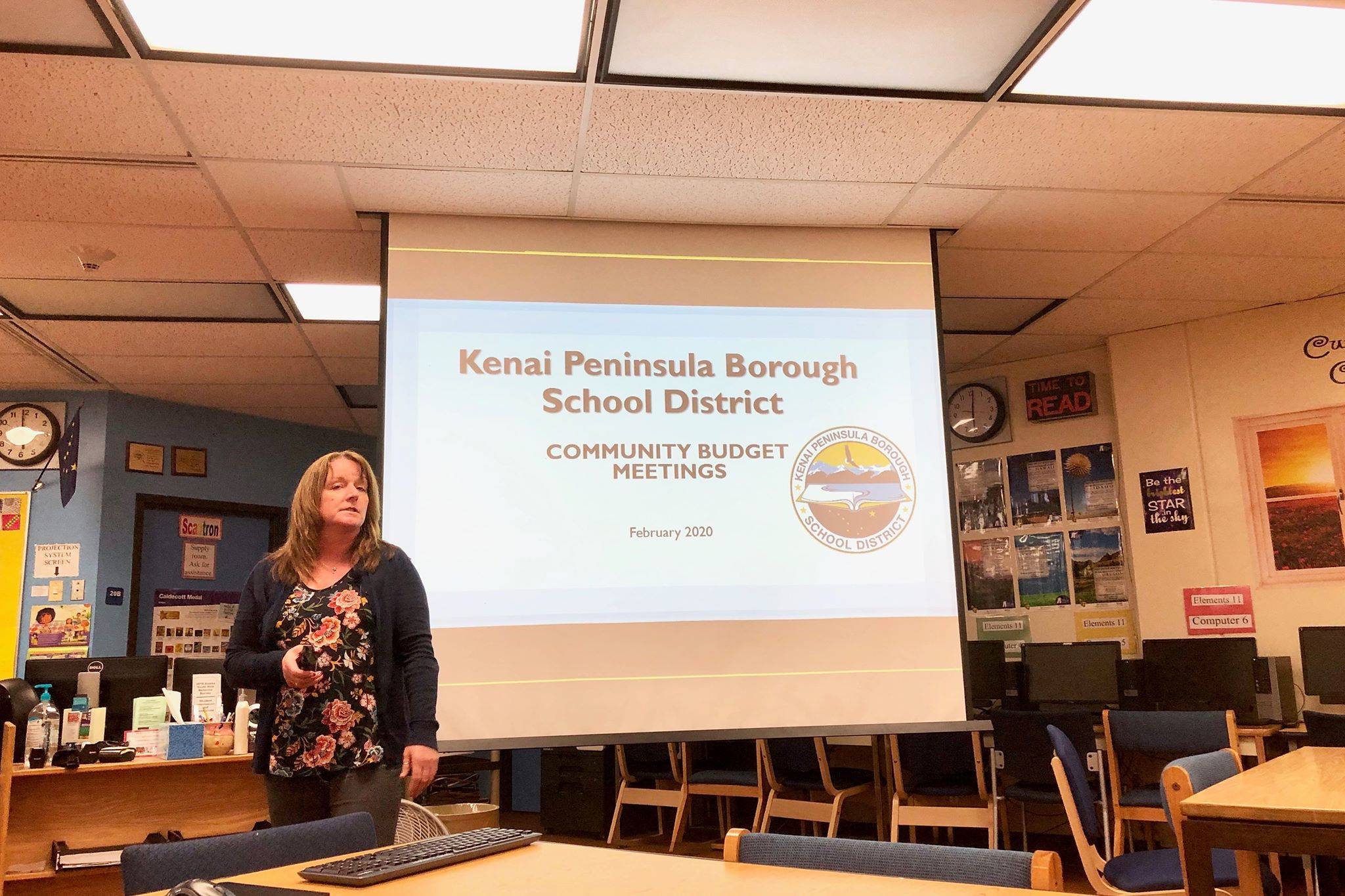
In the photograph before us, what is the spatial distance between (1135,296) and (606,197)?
8.85ft

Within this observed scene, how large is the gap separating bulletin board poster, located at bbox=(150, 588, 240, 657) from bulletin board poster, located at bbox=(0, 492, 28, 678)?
0.74 metres

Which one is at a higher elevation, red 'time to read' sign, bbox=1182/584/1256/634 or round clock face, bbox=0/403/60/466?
round clock face, bbox=0/403/60/466

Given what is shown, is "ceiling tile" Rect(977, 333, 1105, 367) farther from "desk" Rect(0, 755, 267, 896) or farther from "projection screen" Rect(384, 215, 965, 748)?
"desk" Rect(0, 755, 267, 896)

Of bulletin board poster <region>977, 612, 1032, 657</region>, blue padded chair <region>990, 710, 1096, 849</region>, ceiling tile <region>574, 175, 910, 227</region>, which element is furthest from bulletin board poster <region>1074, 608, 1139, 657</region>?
ceiling tile <region>574, 175, 910, 227</region>

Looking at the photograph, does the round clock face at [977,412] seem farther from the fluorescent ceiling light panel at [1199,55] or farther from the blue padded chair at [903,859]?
the blue padded chair at [903,859]

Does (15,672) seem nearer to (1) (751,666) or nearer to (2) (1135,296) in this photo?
(1) (751,666)

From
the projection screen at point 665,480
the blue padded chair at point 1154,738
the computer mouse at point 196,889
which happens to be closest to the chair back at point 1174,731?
the blue padded chair at point 1154,738

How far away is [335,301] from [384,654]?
9.22 ft

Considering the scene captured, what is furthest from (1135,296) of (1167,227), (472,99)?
(472,99)

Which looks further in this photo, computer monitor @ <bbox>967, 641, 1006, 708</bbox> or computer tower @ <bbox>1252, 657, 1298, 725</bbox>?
computer monitor @ <bbox>967, 641, 1006, 708</bbox>

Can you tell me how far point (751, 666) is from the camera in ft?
11.4

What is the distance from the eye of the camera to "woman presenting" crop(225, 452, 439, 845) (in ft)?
6.88

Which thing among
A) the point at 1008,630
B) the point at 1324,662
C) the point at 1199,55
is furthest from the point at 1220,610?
the point at 1199,55

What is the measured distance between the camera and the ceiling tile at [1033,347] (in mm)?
5359
